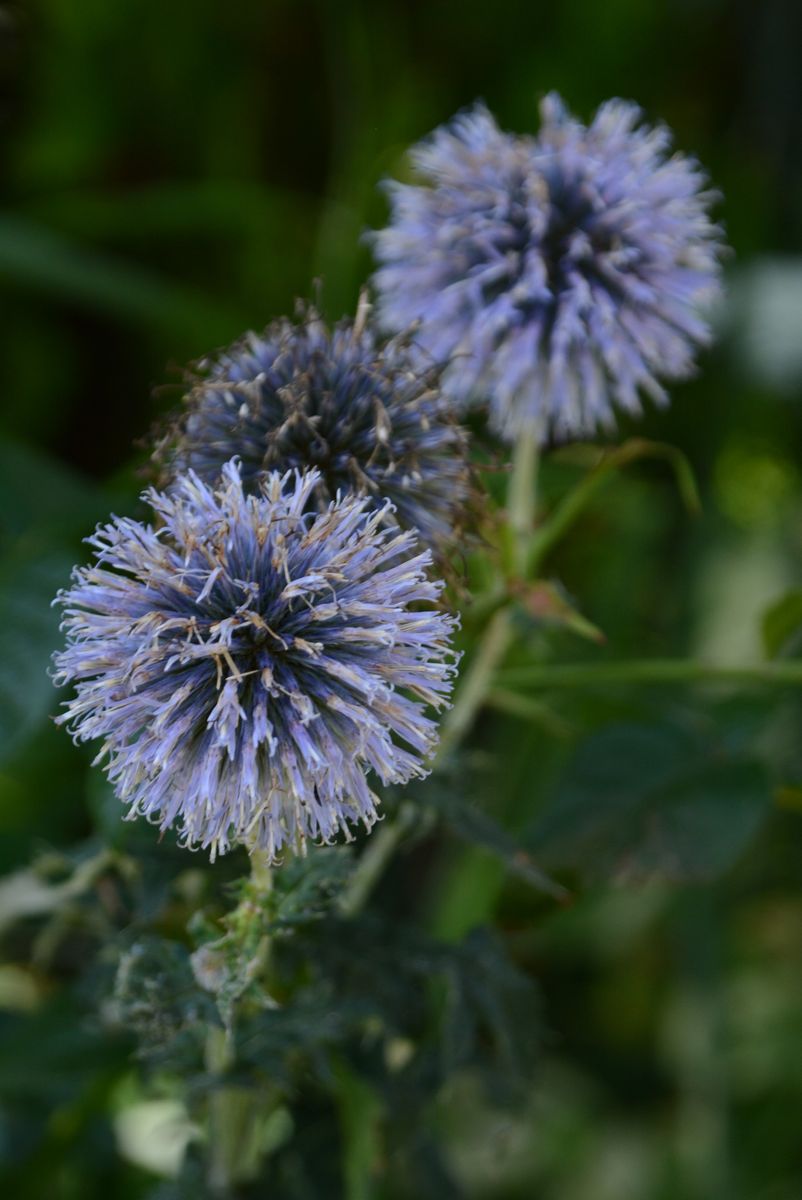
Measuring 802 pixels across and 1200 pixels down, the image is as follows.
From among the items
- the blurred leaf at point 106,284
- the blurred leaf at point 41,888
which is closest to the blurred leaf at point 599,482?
the blurred leaf at point 41,888

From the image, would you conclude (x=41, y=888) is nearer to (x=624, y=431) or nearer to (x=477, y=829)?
(x=477, y=829)

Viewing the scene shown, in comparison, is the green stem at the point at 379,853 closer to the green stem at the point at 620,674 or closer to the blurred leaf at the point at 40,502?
the green stem at the point at 620,674

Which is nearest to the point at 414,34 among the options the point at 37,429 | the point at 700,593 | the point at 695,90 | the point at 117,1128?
the point at 695,90

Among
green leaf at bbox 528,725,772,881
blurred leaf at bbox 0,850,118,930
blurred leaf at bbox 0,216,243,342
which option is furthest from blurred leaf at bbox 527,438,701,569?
blurred leaf at bbox 0,216,243,342

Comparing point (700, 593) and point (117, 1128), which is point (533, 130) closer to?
point (700, 593)

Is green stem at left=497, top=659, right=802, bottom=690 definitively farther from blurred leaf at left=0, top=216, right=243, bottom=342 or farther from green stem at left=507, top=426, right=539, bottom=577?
blurred leaf at left=0, top=216, right=243, bottom=342

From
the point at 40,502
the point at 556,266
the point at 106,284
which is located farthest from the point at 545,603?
the point at 106,284

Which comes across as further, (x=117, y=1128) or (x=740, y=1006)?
(x=740, y=1006)
